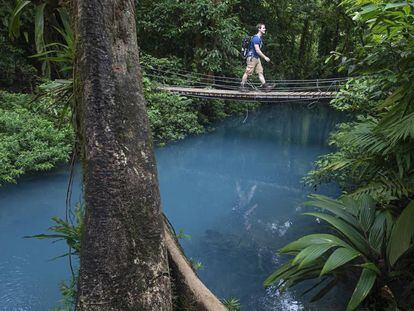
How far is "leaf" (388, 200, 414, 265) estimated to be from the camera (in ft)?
5.94

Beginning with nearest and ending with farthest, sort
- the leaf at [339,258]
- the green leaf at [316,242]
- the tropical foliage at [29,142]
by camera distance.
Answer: the leaf at [339,258], the green leaf at [316,242], the tropical foliage at [29,142]

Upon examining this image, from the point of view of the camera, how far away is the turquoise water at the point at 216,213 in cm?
344

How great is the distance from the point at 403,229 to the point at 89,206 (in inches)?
55.7

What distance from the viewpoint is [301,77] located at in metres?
14.9

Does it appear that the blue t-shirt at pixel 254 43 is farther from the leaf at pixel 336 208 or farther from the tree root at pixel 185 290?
the tree root at pixel 185 290

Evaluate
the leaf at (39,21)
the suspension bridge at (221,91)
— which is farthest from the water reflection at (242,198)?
the leaf at (39,21)

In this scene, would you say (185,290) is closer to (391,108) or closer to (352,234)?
(352,234)

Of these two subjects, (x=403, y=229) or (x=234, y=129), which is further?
(x=234, y=129)

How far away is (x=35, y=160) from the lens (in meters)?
5.34

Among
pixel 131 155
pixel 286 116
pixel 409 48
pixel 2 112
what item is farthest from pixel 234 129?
pixel 131 155

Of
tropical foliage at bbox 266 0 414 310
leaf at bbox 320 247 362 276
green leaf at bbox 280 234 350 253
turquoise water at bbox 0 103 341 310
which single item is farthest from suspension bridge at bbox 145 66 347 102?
leaf at bbox 320 247 362 276

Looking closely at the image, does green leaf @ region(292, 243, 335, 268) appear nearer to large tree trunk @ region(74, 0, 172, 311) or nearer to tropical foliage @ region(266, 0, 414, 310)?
tropical foliage @ region(266, 0, 414, 310)

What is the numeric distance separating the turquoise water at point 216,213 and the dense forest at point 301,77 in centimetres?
32

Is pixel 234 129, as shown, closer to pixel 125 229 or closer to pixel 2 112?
pixel 2 112
